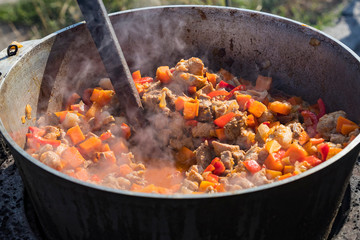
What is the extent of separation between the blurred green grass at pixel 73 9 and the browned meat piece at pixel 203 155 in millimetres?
3855

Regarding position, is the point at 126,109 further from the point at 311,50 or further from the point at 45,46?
the point at 311,50

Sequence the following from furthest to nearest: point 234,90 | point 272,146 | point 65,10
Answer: point 65,10 < point 234,90 < point 272,146

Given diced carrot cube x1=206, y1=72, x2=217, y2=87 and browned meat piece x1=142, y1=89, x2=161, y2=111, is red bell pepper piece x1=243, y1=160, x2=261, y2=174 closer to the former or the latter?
browned meat piece x1=142, y1=89, x2=161, y2=111

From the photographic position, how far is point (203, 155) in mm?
2924

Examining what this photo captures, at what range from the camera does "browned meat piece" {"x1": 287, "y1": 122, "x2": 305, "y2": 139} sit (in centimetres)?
292

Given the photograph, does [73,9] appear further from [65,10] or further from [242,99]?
[242,99]

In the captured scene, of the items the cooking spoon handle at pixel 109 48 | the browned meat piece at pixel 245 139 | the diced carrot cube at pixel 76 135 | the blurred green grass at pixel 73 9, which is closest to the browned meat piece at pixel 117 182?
the diced carrot cube at pixel 76 135

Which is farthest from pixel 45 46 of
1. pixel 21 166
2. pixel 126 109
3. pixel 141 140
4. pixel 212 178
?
pixel 212 178

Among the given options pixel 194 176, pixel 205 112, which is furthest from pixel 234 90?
pixel 194 176

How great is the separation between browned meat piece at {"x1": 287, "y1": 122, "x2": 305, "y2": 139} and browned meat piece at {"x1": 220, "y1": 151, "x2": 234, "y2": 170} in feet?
1.73

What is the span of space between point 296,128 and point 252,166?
1.81 feet

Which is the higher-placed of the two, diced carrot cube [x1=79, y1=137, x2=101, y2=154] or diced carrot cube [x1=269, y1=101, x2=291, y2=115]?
diced carrot cube [x1=79, y1=137, x2=101, y2=154]

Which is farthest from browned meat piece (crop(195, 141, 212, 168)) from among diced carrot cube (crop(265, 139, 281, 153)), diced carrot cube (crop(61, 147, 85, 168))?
diced carrot cube (crop(61, 147, 85, 168))

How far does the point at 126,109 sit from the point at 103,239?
48.5 inches
